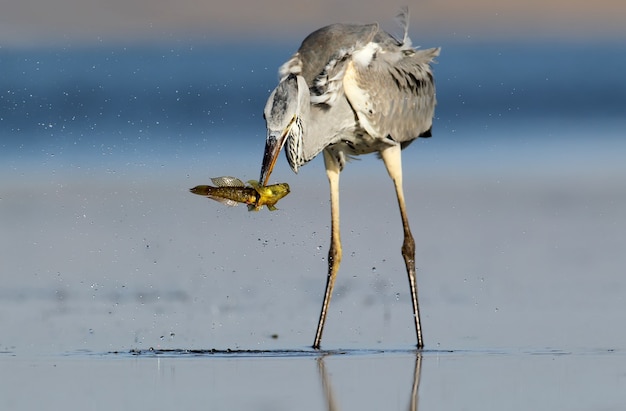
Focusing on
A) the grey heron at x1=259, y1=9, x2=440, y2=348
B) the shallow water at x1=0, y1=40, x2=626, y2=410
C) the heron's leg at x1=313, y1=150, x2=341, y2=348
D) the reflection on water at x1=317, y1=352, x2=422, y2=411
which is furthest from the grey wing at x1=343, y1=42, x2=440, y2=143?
the reflection on water at x1=317, y1=352, x2=422, y2=411

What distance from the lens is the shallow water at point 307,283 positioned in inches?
274

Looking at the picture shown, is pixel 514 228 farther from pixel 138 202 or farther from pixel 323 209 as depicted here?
pixel 138 202

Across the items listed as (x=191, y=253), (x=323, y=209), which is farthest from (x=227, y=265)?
(x=323, y=209)

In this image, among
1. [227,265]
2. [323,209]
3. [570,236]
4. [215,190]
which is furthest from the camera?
[323,209]

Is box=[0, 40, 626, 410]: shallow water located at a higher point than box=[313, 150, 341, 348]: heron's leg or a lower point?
lower

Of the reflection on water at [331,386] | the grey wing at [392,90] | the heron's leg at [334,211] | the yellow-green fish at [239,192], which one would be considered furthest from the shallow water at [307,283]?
the grey wing at [392,90]

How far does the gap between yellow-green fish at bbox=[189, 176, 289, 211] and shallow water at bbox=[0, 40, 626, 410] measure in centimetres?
82

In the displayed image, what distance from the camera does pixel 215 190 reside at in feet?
25.8

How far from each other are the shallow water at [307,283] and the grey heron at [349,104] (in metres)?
0.44

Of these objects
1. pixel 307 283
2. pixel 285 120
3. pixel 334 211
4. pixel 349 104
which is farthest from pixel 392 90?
pixel 285 120

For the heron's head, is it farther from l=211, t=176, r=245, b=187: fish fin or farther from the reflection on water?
the reflection on water

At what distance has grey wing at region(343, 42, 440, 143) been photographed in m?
8.98

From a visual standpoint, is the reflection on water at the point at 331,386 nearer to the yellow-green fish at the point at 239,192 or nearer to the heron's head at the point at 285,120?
the yellow-green fish at the point at 239,192

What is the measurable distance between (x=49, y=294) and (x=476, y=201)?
16.1 ft
